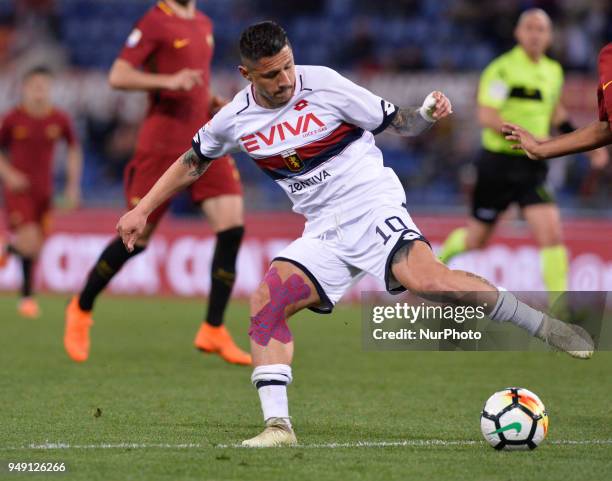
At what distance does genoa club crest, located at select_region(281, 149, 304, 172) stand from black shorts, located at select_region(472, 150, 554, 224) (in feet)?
16.0

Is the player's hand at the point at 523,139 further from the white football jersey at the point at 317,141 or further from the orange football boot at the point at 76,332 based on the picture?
the orange football boot at the point at 76,332

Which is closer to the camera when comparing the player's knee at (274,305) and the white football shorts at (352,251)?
the player's knee at (274,305)

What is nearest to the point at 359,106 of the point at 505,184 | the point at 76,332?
the point at 76,332

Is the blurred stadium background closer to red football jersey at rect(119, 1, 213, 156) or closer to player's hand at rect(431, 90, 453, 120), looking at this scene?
red football jersey at rect(119, 1, 213, 156)

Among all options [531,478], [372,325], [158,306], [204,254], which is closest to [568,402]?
[372,325]

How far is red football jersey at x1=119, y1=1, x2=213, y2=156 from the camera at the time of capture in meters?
8.92

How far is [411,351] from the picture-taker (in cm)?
1041

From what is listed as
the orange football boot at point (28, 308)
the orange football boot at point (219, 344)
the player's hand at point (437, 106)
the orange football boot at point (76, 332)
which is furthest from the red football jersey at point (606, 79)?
the orange football boot at point (28, 308)

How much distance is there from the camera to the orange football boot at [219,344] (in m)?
8.89

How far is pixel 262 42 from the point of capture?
5.68m

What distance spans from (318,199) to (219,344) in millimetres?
3013

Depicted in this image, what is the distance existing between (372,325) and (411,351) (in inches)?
118

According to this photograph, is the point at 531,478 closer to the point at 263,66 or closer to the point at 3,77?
the point at 263,66

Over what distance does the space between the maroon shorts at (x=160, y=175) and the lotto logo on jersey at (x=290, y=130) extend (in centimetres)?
281
